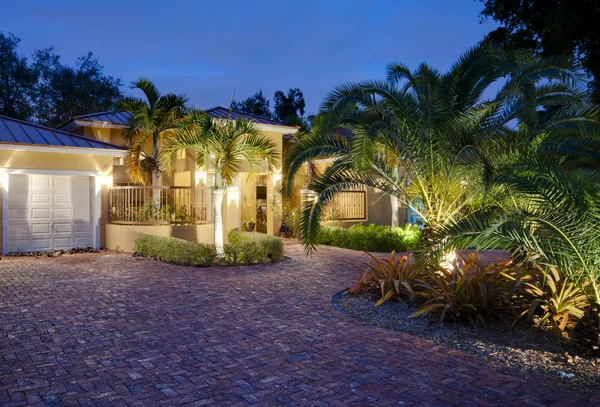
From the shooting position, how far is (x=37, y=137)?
14.5 metres

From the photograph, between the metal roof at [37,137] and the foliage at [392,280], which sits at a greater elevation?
the metal roof at [37,137]

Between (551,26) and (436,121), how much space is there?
34.2 feet

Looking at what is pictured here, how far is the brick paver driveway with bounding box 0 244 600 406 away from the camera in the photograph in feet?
14.5

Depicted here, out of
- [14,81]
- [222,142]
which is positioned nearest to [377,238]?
[222,142]

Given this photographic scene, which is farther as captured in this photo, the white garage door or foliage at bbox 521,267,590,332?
the white garage door

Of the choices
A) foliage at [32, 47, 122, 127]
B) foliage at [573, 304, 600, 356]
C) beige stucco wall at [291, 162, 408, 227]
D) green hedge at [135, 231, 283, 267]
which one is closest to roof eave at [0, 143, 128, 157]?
green hedge at [135, 231, 283, 267]

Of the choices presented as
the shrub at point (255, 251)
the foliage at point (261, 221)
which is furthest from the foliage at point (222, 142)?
the foliage at point (261, 221)

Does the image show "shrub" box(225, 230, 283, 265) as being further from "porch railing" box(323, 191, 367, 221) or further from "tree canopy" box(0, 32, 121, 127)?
"tree canopy" box(0, 32, 121, 127)

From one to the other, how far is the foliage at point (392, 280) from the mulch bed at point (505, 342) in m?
0.21

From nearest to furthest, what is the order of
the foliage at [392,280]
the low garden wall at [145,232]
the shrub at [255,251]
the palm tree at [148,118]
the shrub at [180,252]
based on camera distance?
the foliage at [392,280] < the shrub at [180,252] < the shrub at [255,251] < the low garden wall at [145,232] < the palm tree at [148,118]

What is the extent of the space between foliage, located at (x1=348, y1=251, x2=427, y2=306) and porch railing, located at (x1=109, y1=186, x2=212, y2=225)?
774 centimetres

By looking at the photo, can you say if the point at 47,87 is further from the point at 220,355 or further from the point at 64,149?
the point at 220,355

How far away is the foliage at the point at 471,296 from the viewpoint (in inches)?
271

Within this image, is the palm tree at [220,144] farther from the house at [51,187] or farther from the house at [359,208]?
the house at [359,208]
